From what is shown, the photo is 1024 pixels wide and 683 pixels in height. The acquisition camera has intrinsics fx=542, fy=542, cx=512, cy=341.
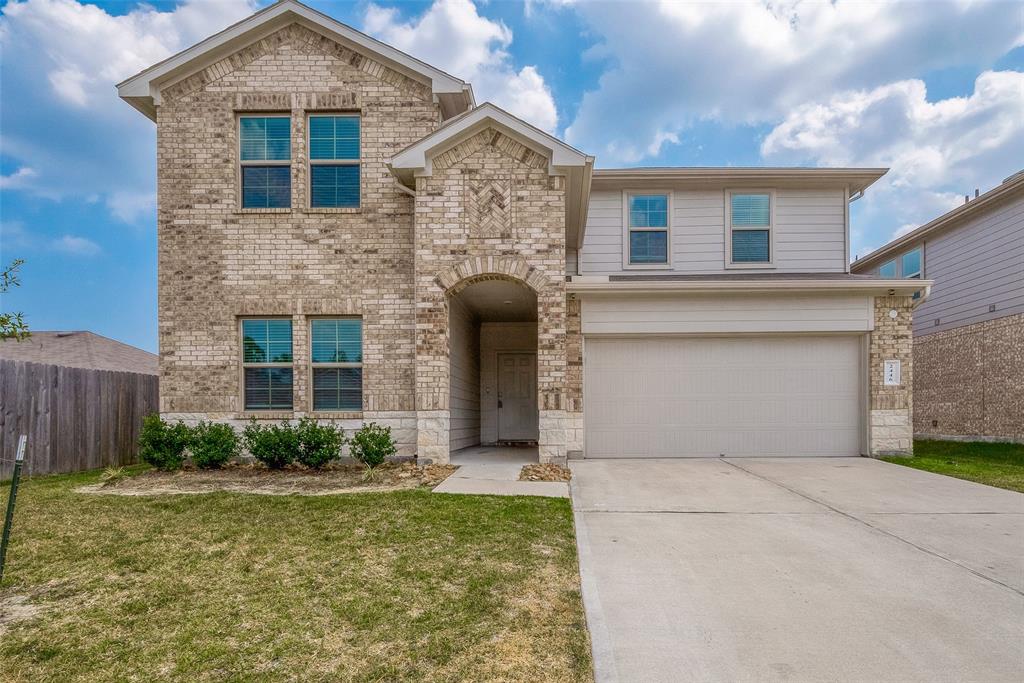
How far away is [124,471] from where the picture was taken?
342 inches

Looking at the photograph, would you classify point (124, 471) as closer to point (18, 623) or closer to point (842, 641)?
point (18, 623)

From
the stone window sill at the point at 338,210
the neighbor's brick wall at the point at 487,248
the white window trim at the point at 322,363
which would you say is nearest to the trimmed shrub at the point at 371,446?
the neighbor's brick wall at the point at 487,248

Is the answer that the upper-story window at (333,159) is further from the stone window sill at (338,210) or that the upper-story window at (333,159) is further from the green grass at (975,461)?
the green grass at (975,461)

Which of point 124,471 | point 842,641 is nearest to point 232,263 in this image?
A: point 124,471

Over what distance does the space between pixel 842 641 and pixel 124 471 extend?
→ 9860 mm

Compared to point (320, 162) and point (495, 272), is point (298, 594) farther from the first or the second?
point (320, 162)

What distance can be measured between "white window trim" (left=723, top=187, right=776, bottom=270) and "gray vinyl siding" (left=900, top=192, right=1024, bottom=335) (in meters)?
5.78

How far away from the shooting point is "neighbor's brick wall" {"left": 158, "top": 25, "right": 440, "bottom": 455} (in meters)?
9.45

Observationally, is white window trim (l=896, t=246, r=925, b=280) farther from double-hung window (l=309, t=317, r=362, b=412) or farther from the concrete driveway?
double-hung window (l=309, t=317, r=362, b=412)

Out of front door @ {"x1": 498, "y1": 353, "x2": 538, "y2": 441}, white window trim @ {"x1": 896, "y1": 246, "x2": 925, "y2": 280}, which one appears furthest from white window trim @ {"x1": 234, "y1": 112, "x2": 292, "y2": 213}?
white window trim @ {"x1": 896, "y1": 246, "x2": 925, "y2": 280}

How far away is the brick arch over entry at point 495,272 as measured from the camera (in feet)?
28.7

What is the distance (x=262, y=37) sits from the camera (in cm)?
969

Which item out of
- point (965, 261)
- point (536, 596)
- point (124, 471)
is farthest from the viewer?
point (965, 261)

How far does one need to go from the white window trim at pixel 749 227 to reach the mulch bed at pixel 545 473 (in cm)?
640
